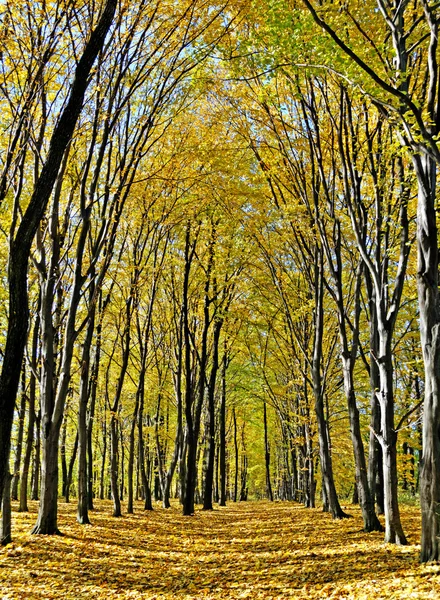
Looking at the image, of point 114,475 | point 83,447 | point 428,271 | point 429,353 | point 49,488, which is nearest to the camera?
point 429,353

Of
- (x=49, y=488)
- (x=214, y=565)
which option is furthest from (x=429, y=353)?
(x=49, y=488)

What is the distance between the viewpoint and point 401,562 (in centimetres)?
643

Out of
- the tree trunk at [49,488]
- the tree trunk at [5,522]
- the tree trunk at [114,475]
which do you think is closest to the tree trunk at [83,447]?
the tree trunk at [114,475]

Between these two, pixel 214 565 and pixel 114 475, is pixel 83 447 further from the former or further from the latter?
pixel 214 565

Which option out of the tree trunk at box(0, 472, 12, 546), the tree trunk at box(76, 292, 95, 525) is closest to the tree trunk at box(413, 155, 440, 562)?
the tree trunk at box(0, 472, 12, 546)

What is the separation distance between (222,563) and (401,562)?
308 cm

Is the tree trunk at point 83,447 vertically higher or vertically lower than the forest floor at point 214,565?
higher

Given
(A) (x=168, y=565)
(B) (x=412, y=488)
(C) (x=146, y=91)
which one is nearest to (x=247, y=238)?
(C) (x=146, y=91)

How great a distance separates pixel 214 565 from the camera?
26.0ft

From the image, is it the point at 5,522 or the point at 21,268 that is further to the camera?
the point at 5,522

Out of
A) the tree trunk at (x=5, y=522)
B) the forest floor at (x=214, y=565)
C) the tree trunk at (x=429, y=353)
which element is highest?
the tree trunk at (x=429, y=353)

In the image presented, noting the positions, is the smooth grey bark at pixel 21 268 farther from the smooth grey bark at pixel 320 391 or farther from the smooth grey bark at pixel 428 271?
the smooth grey bark at pixel 320 391

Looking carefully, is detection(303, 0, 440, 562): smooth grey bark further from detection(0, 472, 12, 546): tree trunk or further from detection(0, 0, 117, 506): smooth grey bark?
→ detection(0, 472, 12, 546): tree trunk

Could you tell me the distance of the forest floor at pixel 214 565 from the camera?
5789 millimetres
